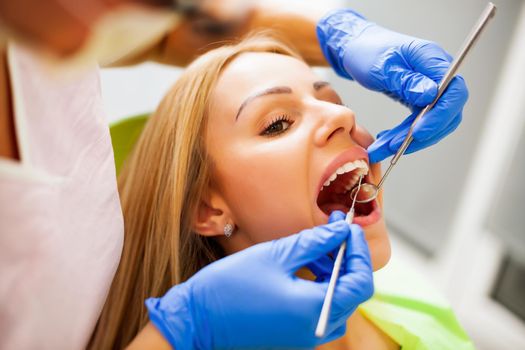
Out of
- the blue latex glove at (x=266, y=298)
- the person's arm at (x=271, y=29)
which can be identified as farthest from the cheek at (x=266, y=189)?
the person's arm at (x=271, y=29)

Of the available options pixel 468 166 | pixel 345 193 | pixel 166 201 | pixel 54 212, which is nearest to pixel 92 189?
pixel 54 212

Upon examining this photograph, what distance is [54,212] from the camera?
675mm

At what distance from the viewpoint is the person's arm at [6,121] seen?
0.60m

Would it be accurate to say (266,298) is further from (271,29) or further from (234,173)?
(271,29)

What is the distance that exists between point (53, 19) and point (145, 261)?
65 cm

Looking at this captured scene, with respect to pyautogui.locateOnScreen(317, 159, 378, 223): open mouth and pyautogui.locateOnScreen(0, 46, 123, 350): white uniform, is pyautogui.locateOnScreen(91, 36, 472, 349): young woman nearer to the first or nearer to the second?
pyautogui.locateOnScreen(317, 159, 378, 223): open mouth

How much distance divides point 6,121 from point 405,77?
27.9 inches

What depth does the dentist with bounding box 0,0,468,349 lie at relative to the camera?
555 millimetres

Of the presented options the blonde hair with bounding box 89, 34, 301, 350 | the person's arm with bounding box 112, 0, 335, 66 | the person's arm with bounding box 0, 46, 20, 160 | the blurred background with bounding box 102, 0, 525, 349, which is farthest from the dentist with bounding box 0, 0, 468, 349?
the blurred background with bounding box 102, 0, 525, 349

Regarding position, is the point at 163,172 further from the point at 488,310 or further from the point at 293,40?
the point at 488,310

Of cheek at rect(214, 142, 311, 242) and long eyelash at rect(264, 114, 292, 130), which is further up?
long eyelash at rect(264, 114, 292, 130)

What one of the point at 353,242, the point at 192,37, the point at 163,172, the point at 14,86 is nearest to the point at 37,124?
the point at 14,86

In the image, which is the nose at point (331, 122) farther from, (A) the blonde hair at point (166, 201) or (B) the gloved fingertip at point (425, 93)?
(A) the blonde hair at point (166, 201)

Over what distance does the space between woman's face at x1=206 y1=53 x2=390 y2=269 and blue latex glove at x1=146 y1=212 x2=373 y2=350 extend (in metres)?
0.12
